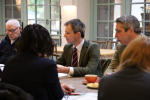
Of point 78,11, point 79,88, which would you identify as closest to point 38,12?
point 78,11

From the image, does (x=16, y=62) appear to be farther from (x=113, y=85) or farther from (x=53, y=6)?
(x=53, y=6)

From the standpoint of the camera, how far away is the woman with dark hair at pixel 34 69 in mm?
1655

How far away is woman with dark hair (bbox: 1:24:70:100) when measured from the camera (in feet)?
5.43

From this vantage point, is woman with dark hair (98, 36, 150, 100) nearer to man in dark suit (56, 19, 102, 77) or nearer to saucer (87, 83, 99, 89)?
saucer (87, 83, 99, 89)

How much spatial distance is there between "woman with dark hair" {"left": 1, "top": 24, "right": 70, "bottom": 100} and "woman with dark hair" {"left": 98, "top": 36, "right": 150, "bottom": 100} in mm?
430

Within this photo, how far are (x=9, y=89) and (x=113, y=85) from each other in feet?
1.83

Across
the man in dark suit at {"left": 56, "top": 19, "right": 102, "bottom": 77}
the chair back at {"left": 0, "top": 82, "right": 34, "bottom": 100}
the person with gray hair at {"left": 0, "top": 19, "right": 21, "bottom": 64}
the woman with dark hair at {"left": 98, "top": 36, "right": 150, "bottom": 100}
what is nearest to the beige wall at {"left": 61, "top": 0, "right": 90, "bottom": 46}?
the person with gray hair at {"left": 0, "top": 19, "right": 21, "bottom": 64}

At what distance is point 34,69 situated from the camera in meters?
1.66

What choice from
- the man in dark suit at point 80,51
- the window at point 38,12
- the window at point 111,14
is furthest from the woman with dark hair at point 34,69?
the window at point 38,12

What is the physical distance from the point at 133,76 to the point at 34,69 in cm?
65

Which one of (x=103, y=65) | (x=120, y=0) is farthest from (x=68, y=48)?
(x=120, y=0)

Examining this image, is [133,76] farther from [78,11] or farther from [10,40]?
[78,11]

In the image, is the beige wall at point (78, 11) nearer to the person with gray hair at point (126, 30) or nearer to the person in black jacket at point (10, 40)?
the person in black jacket at point (10, 40)

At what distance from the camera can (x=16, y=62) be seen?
5.63 ft
